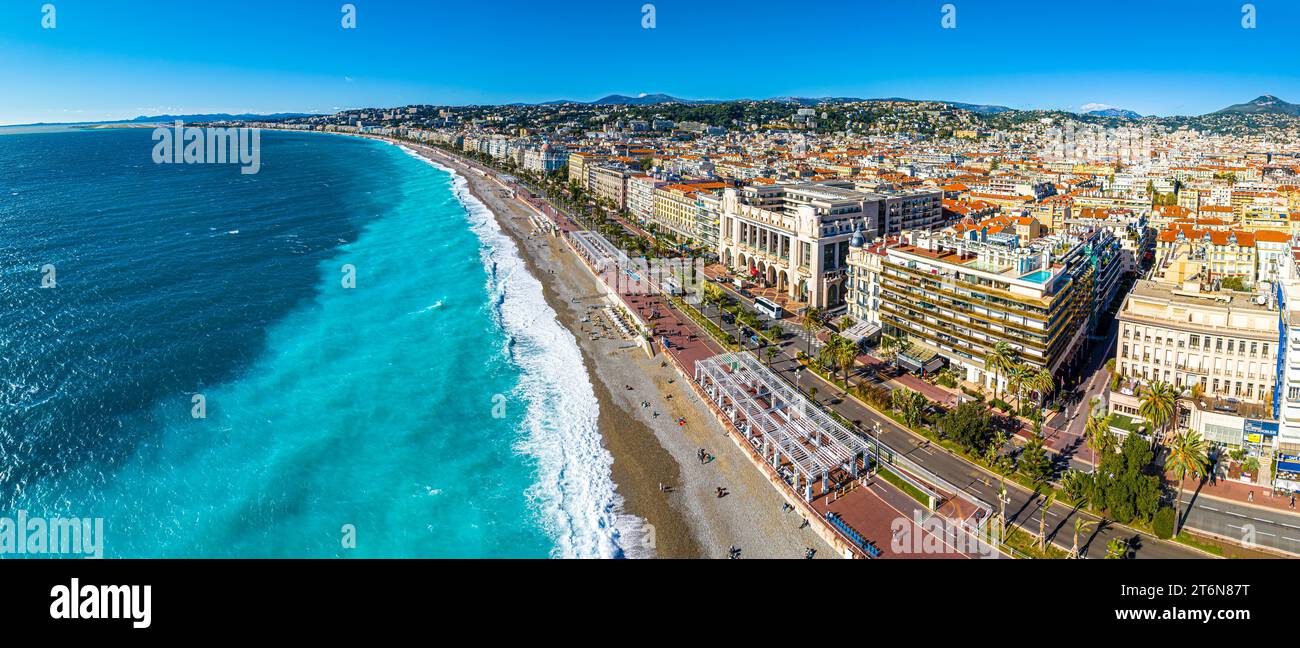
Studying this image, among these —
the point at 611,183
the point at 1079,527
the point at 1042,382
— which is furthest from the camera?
the point at 611,183

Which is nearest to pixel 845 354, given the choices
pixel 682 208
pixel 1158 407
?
pixel 1158 407

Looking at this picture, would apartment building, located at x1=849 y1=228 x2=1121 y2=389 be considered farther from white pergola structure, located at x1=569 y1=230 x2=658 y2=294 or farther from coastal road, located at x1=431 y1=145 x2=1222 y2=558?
white pergola structure, located at x1=569 y1=230 x2=658 y2=294

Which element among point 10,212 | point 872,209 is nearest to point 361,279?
point 872,209

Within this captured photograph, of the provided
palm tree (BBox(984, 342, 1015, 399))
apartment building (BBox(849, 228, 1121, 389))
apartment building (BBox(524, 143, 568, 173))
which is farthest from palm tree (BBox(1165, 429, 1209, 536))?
apartment building (BBox(524, 143, 568, 173))

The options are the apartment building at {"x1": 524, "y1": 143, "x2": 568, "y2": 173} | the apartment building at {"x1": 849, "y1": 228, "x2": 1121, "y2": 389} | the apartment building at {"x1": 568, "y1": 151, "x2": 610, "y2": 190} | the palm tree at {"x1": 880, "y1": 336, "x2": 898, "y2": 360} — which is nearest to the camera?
the apartment building at {"x1": 849, "y1": 228, "x2": 1121, "y2": 389}

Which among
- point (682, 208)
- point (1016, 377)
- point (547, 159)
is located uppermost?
point (547, 159)

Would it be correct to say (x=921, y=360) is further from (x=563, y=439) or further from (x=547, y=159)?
(x=547, y=159)

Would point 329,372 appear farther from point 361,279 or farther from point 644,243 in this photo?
point 644,243
